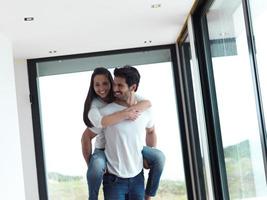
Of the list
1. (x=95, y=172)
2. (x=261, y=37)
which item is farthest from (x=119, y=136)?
(x=261, y=37)

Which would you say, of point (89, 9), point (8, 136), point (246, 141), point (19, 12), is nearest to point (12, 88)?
point (8, 136)

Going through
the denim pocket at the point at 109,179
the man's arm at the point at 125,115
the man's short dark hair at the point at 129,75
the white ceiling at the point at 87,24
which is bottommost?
the denim pocket at the point at 109,179

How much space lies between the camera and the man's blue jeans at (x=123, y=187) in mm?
2740

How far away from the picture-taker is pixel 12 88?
3.88m

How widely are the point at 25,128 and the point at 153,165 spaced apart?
2.47m

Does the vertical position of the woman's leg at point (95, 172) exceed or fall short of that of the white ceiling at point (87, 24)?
it falls short

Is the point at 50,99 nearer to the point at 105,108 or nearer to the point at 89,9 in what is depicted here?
the point at 89,9

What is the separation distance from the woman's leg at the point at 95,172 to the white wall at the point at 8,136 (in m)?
1.03

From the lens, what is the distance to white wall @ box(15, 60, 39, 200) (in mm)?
4893

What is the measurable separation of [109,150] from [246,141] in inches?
36.4

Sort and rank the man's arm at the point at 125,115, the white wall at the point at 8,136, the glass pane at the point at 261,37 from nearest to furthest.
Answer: the glass pane at the point at 261,37
the man's arm at the point at 125,115
the white wall at the point at 8,136

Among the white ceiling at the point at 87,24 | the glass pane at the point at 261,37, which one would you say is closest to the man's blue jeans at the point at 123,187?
the glass pane at the point at 261,37

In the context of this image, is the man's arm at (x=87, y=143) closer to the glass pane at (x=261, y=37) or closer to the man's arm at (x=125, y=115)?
the man's arm at (x=125, y=115)

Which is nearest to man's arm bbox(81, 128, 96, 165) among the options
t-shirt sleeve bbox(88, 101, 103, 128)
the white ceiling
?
t-shirt sleeve bbox(88, 101, 103, 128)
